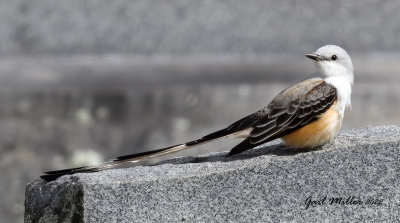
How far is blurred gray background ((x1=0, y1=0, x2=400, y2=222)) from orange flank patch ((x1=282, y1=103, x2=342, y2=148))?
2715mm

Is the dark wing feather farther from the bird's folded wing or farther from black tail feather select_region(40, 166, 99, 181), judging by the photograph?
black tail feather select_region(40, 166, 99, 181)

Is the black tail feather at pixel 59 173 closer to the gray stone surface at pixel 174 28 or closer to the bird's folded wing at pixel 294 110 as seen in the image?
the bird's folded wing at pixel 294 110

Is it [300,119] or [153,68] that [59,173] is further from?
[153,68]

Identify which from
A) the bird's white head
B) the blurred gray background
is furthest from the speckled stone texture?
the blurred gray background

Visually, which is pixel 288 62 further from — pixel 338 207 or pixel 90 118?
pixel 338 207

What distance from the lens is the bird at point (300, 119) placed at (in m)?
4.04

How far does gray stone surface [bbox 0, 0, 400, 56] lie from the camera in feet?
24.3

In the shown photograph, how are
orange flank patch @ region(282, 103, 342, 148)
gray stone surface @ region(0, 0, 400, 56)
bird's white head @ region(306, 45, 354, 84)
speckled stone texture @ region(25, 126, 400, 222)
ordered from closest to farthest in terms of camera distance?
1. speckled stone texture @ region(25, 126, 400, 222)
2. orange flank patch @ region(282, 103, 342, 148)
3. bird's white head @ region(306, 45, 354, 84)
4. gray stone surface @ region(0, 0, 400, 56)

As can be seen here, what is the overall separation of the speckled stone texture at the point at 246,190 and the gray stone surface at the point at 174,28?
3.37 metres

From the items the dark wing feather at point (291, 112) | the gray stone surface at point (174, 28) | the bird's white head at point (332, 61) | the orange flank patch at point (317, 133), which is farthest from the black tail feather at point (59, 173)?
the gray stone surface at point (174, 28)

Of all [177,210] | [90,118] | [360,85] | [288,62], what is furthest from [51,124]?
[177,210]

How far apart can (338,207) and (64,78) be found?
3607mm

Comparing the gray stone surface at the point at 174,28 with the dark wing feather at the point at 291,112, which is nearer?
the dark wing feather at the point at 291,112

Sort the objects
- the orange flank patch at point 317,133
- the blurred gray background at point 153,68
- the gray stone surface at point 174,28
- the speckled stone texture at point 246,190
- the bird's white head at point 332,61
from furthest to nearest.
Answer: the gray stone surface at point 174,28, the blurred gray background at point 153,68, the bird's white head at point 332,61, the orange flank patch at point 317,133, the speckled stone texture at point 246,190
